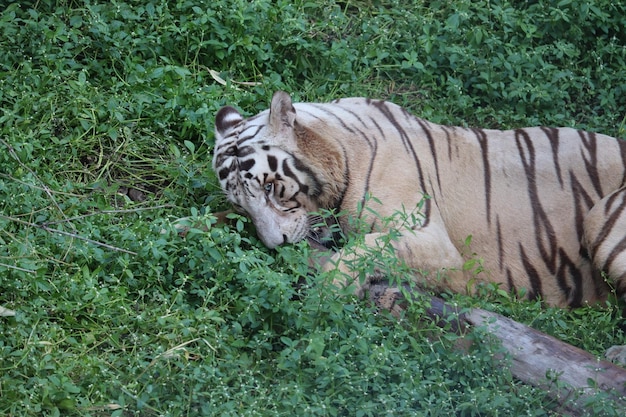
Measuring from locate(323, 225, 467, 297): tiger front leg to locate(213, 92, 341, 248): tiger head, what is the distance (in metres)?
0.34

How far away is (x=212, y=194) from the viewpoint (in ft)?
14.4

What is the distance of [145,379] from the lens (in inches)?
127

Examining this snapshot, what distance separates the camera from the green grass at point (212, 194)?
3.20m

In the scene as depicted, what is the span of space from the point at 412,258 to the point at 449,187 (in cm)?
49

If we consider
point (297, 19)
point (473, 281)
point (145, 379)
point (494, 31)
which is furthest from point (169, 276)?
point (494, 31)

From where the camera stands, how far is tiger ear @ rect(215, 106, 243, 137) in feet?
14.4

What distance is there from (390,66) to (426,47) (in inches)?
8.5

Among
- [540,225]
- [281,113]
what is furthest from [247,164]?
[540,225]

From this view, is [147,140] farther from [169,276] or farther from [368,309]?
[368,309]

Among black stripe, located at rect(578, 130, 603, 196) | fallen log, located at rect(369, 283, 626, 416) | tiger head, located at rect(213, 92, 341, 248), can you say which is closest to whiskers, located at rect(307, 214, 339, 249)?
tiger head, located at rect(213, 92, 341, 248)

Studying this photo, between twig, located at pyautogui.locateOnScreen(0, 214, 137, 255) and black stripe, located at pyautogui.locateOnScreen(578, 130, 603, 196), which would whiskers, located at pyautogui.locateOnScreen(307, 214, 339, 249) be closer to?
twig, located at pyautogui.locateOnScreen(0, 214, 137, 255)

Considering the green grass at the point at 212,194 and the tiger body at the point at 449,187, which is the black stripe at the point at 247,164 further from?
the green grass at the point at 212,194

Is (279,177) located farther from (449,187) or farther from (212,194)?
(449,187)

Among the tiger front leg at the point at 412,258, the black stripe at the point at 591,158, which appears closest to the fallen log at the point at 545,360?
the tiger front leg at the point at 412,258
